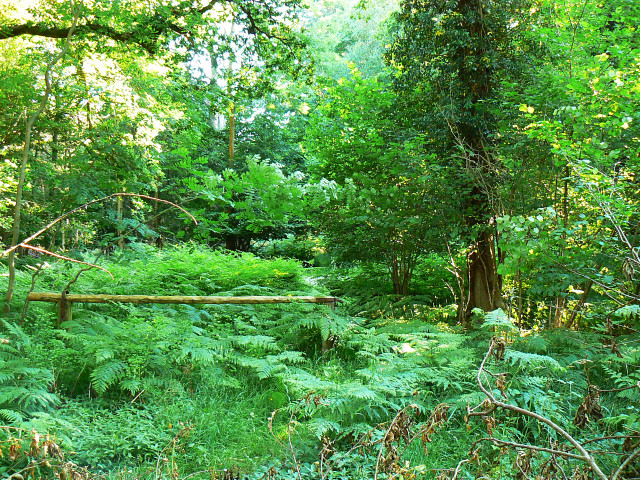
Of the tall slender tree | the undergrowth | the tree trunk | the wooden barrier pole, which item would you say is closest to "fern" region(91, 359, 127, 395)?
the undergrowth

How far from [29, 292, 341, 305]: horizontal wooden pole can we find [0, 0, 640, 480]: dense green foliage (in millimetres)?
143

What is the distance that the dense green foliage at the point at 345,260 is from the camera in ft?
10.2

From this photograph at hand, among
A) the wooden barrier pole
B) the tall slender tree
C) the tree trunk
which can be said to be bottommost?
the wooden barrier pole

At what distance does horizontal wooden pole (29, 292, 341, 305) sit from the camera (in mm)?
4605

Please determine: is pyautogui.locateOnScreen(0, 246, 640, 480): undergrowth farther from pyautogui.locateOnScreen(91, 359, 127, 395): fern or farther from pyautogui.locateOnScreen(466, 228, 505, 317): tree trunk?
pyautogui.locateOnScreen(466, 228, 505, 317): tree trunk

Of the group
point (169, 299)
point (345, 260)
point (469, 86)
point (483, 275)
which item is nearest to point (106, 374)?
point (169, 299)

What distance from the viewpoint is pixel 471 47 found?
6.76 metres

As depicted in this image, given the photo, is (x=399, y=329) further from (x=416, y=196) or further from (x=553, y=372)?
(x=416, y=196)

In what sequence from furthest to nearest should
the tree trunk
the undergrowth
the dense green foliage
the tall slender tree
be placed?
the tree trunk < the tall slender tree < the dense green foliage < the undergrowth

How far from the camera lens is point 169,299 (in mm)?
5035

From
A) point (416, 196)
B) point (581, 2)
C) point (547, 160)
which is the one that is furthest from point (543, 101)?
point (416, 196)

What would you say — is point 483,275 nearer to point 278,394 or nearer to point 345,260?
point 345,260

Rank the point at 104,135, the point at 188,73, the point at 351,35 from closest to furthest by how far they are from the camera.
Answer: the point at 104,135, the point at 188,73, the point at 351,35

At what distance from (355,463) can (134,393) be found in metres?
1.90
